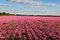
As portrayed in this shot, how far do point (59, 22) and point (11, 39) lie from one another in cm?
571

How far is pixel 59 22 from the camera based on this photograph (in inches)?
562

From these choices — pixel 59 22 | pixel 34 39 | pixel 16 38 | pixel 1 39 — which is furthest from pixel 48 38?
pixel 59 22

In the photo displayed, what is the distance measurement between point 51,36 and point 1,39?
2.31 m

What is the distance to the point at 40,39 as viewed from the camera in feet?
29.2

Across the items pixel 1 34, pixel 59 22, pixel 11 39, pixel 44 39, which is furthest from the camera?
pixel 59 22

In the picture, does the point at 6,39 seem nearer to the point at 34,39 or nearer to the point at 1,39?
the point at 1,39

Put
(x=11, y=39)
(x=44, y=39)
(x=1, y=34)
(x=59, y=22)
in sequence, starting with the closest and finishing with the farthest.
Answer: (x=44, y=39) → (x=11, y=39) → (x=1, y=34) → (x=59, y=22)

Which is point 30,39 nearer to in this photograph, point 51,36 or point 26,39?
point 26,39

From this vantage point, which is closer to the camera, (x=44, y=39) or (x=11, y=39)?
(x=44, y=39)

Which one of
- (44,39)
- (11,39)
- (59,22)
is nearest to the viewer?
(44,39)

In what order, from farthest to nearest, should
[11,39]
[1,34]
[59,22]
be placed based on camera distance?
[59,22]
[1,34]
[11,39]

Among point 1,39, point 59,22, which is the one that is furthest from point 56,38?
point 59,22

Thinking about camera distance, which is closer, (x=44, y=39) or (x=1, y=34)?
(x=44, y=39)

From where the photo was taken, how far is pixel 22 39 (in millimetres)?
9023
